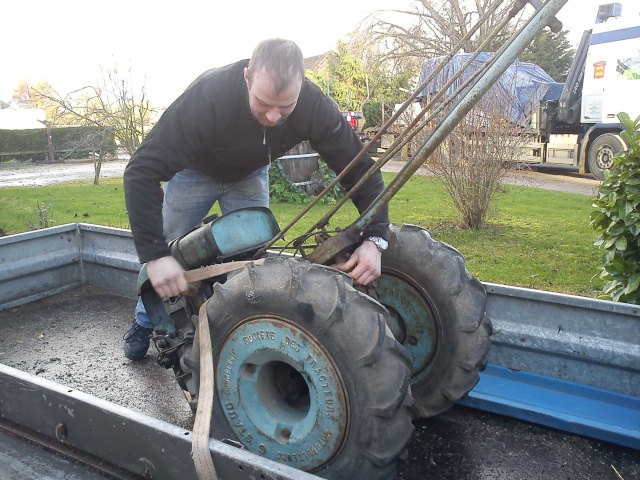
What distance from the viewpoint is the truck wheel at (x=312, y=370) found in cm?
215

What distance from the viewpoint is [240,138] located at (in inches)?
118

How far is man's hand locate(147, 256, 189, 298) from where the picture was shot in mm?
2674

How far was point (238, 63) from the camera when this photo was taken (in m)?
2.96

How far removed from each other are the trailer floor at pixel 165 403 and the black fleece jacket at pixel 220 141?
100cm

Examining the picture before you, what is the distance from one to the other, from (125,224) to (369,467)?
22.8 ft

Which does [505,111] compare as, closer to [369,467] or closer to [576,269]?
[576,269]

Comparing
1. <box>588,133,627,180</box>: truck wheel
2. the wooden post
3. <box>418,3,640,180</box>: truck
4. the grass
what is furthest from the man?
the wooden post

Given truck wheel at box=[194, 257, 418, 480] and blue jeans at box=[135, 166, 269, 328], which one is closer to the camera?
truck wheel at box=[194, 257, 418, 480]

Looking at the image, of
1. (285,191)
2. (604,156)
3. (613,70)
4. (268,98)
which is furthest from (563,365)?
(604,156)

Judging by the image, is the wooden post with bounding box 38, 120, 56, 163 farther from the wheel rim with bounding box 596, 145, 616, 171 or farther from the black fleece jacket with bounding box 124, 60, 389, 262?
the black fleece jacket with bounding box 124, 60, 389, 262

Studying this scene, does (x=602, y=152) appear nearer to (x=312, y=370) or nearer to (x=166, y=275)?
(x=166, y=275)

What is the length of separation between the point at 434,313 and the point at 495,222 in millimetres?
6283

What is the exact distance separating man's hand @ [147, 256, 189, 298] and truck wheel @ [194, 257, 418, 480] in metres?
0.30

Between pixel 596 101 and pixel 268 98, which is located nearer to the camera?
pixel 268 98
